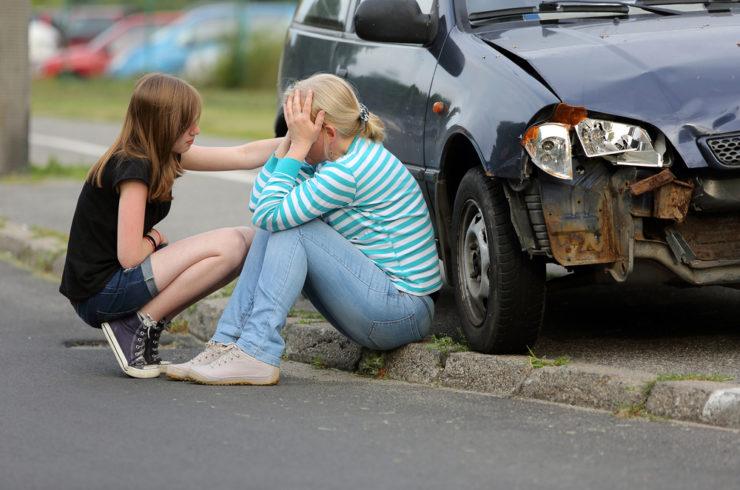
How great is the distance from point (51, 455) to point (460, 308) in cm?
195

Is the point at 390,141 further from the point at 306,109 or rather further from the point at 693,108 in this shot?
the point at 693,108

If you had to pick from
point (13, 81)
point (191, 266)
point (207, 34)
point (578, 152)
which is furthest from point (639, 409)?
point (207, 34)

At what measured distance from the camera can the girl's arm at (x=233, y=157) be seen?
6535 millimetres

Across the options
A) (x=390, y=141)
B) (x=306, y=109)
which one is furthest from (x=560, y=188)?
(x=390, y=141)

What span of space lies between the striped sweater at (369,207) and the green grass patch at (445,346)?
0.73 ft

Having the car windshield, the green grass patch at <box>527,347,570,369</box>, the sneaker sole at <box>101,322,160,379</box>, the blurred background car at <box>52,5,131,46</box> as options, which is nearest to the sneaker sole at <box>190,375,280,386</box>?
the sneaker sole at <box>101,322,160,379</box>

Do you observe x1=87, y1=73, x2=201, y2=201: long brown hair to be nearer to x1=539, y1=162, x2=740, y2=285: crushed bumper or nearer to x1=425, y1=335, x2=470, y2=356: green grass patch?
x1=425, y1=335, x2=470, y2=356: green grass patch

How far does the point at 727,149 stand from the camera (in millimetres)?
5363

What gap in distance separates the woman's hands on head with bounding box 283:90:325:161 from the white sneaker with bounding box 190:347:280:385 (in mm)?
794

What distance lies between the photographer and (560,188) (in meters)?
5.44

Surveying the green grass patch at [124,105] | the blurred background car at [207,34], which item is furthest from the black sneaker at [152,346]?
the blurred background car at [207,34]

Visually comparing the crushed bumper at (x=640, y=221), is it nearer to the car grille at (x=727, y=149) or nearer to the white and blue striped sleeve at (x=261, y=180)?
the car grille at (x=727, y=149)

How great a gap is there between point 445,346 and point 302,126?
1034 millimetres

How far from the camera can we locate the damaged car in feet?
17.6
